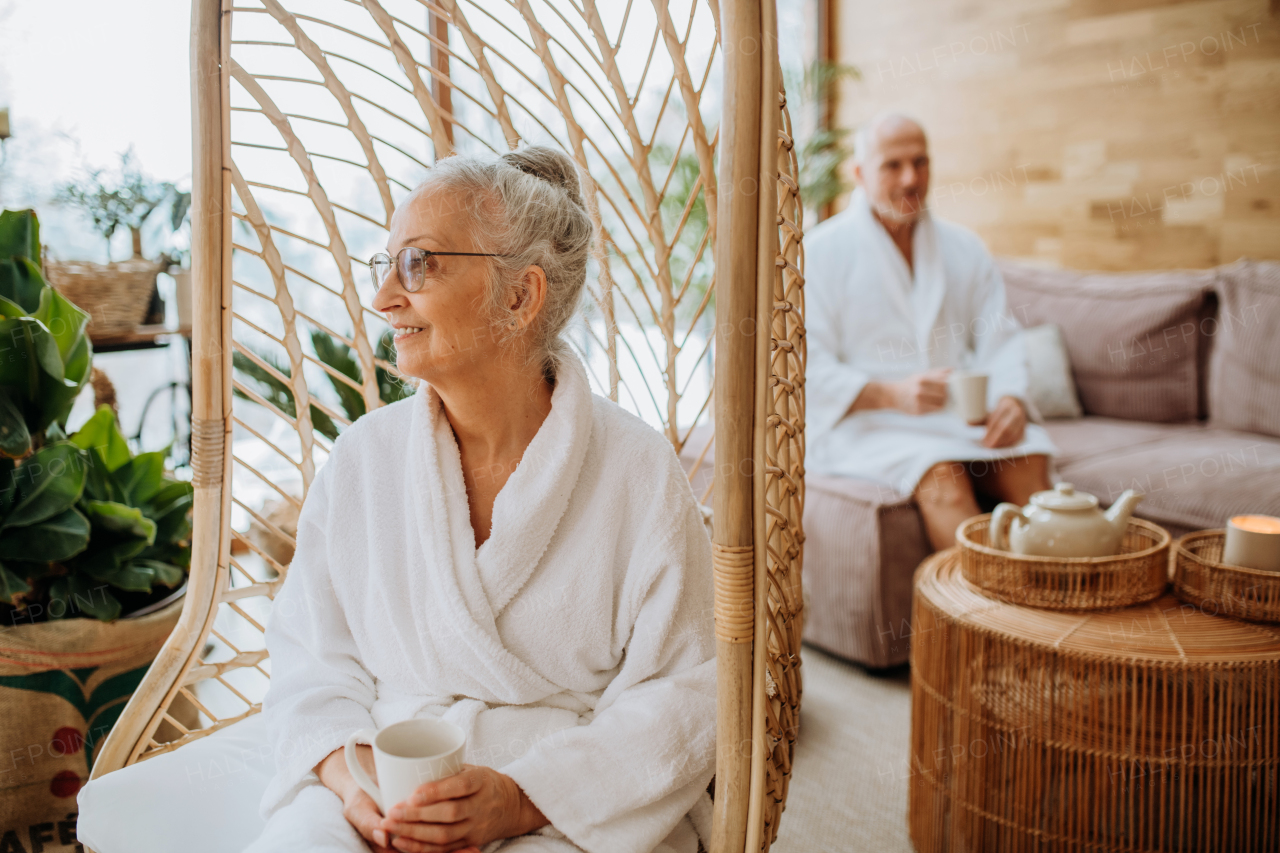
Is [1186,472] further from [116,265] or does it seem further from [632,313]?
[116,265]

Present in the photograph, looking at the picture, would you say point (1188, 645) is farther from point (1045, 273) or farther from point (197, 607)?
point (1045, 273)

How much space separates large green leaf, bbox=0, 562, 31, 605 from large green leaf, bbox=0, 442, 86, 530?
3.0 inches

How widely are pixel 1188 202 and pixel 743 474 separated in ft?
9.89

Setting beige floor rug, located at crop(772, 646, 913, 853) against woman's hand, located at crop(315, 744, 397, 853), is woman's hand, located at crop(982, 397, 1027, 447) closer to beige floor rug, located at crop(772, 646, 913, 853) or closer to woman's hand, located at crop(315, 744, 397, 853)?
beige floor rug, located at crop(772, 646, 913, 853)

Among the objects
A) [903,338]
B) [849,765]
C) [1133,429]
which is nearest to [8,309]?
[849,765]

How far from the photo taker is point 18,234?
63.6 inches

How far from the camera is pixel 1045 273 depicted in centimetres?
321

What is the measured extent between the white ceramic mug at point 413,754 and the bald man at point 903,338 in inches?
68.4

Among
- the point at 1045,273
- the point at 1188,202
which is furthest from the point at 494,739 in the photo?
the point at 1188,202

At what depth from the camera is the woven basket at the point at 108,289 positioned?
7.17ft

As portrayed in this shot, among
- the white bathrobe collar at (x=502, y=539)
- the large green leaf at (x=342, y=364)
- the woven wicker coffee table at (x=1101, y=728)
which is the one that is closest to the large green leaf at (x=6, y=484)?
the large green leaf at (x=342, y=364)

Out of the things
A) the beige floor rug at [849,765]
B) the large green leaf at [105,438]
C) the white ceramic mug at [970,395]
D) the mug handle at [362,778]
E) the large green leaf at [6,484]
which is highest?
the white ceramic mug at [970,395]

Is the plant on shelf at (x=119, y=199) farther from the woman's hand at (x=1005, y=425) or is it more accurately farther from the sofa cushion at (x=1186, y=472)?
the sofa cushion at (x=1186, y=472)

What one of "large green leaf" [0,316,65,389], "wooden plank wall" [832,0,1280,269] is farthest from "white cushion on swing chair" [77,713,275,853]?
"wooden plank wall" [832,0,1280,269]
